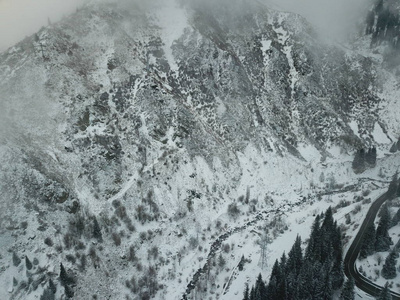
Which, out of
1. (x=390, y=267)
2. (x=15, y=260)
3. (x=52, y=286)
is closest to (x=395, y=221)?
(x=390, y=267)

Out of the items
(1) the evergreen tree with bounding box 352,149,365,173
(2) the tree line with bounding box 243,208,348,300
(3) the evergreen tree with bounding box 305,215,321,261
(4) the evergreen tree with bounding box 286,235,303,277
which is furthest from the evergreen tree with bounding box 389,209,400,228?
(1) the evergreen tree with bounding box 352,149,365,173

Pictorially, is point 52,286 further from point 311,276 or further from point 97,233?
point 311,276

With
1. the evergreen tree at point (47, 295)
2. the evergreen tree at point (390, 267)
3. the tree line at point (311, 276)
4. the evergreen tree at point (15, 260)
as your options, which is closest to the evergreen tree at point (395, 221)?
the tree line at point (311, 276)

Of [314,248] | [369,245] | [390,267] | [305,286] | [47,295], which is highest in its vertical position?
[47,295]

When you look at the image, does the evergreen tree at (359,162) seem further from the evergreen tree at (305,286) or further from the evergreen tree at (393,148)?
the evergreen tree at (305,286)

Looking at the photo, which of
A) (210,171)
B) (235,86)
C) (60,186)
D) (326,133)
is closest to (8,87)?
(60,186)

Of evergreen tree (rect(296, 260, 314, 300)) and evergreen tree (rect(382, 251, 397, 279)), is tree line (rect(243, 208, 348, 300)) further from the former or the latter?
evergreen tree (rect(382, 251, 397, 279))
